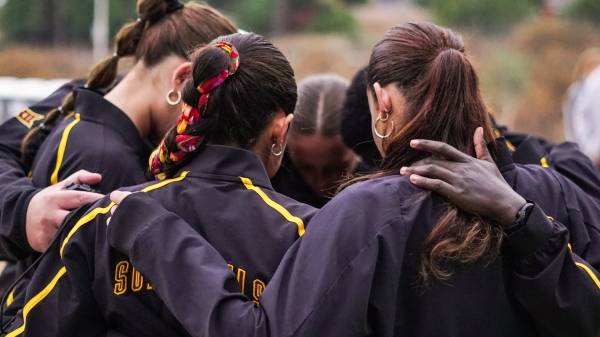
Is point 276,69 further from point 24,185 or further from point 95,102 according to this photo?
point 24,185

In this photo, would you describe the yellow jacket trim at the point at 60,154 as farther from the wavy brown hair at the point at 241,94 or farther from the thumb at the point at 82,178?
the wavy brown hair at the point at 241,94

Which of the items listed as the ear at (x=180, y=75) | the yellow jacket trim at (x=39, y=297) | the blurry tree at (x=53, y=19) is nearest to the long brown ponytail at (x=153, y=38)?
the ear at (x=180, y=75)

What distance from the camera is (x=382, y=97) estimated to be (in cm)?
204

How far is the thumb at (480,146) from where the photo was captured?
1.94m

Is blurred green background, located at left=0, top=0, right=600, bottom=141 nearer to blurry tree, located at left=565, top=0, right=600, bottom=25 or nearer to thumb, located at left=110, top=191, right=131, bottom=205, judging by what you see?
blurry tree, located at left=565, top=0, right=600, bottom=25

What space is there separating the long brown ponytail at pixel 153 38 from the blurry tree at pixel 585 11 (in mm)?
14804

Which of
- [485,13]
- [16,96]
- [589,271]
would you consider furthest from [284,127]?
[485,13]

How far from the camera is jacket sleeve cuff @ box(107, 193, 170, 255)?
1894 millimetres

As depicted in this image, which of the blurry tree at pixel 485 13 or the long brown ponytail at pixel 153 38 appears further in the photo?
the blurry tree at pixel 485 13

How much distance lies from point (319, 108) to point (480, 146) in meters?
1.34

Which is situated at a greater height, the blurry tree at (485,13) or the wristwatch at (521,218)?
the wristwatch at (521,218)

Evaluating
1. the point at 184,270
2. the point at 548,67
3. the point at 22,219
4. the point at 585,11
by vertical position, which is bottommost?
the point at 548,67

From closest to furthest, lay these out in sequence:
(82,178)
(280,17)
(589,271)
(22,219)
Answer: (589,271)
(82,178)
(22,219)
(280,17)

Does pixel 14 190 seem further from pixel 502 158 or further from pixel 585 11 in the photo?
pixel 585 11
